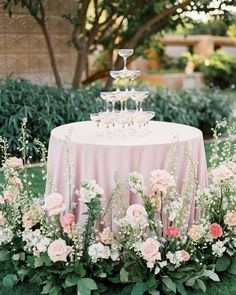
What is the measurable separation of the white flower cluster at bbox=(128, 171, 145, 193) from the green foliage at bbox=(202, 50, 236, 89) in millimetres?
11402

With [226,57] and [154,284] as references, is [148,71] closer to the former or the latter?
[226,57]

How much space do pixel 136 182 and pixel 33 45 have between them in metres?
5.23

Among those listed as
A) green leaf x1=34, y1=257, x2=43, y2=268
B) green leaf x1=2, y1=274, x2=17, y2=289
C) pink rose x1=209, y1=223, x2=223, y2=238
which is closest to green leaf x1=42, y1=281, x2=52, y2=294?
green leaf x1=34, y1=257, x2=43, y2=268

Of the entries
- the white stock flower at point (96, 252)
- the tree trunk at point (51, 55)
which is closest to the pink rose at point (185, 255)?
the white stock flower at point (96, 252)

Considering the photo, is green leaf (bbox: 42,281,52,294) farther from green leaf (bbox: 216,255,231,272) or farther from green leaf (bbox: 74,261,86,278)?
green leaf (bbox: 216,255,231,272)

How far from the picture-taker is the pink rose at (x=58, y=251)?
2.90 meters

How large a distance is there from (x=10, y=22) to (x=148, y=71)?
7.64 metres

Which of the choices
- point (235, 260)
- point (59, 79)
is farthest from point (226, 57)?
point (235, 260)

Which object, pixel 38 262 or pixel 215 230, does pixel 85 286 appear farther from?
pixel 215 230

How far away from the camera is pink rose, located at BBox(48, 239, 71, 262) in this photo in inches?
114

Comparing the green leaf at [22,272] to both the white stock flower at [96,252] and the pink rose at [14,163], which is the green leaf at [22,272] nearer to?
the white stock flower at [96,252]

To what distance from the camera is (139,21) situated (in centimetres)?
800

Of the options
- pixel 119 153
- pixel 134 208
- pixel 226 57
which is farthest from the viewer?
pixel 226 57

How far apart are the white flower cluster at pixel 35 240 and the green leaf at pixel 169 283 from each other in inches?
27.7
